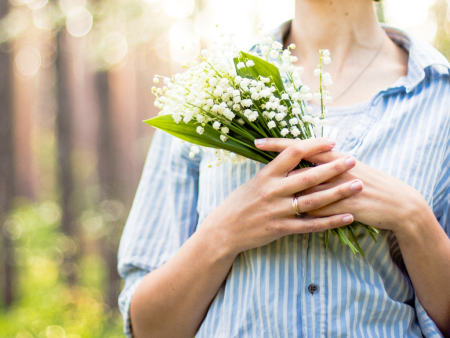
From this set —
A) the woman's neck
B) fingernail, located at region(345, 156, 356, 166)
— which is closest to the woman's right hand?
fingernail, located at region(345, 156, 356, 166)

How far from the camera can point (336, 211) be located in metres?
0.80

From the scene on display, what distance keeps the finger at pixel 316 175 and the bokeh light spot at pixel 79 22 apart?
2805 mm

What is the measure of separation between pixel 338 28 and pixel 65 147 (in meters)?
2.52

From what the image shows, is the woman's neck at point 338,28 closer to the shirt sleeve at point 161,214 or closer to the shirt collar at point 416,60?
the shirt collar at point 416,60

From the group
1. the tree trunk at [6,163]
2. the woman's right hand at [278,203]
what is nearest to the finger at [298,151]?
the woman's right hand at [278,203]

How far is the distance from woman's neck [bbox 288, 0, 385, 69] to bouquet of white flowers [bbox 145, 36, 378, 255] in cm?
37

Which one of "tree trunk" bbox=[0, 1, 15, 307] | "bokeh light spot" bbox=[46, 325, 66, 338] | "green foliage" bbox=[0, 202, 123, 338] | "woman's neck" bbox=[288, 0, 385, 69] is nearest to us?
"woman's neck" bbox=[288, 0, 385, 69]

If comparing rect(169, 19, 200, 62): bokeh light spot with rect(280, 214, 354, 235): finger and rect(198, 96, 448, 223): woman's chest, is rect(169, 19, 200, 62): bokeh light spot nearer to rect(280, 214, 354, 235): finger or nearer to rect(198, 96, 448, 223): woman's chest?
rect(198, 96, 448, 223): woman's chest

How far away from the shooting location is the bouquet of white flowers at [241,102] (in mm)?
753

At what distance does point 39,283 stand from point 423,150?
118 inches

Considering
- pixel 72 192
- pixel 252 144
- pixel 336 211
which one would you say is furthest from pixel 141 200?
pixel 72 192

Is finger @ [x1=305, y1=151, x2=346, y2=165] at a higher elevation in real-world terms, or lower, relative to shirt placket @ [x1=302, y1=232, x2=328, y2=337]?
higher

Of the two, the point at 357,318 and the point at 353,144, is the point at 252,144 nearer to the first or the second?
the point at 353,144

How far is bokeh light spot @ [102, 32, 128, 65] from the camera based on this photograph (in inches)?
119
